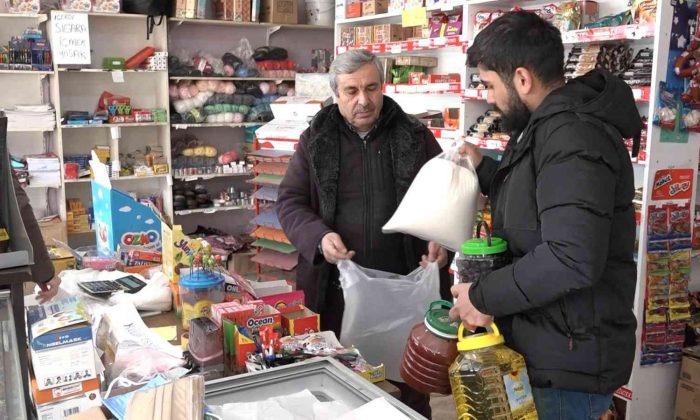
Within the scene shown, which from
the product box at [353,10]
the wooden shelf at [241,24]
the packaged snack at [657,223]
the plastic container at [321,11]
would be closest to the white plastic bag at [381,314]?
the packaged snack at [657,223]

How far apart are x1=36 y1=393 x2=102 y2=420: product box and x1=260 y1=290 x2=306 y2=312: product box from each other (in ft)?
2.13

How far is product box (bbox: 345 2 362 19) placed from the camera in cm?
512

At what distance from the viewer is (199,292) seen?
84.0 inches

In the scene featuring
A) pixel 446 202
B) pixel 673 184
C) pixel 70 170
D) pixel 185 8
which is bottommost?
pixel 70 170

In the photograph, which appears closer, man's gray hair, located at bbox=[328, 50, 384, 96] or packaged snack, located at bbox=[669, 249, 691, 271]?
man's gray hair, located at bbox=[328, 50, 384, 96]

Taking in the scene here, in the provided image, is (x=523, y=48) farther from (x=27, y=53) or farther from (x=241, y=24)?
(x=241, y=24)

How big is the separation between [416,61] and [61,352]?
3.76 m

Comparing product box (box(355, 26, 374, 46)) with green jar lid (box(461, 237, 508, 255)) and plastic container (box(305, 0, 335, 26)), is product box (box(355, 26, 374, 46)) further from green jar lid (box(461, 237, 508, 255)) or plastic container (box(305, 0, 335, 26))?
green jar lid (box(461, 237, 508, 255))

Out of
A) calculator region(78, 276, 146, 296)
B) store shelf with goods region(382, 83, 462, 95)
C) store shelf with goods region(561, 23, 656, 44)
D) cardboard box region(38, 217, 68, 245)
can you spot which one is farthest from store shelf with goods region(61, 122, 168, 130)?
store shelf with goods region(561, 23, 656, 44)

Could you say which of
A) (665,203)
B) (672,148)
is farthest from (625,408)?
(672,148)

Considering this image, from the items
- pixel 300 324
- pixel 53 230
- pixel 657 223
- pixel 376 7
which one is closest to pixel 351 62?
pixel 300 324

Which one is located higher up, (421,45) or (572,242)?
(421,45)

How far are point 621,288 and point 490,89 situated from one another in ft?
1.94

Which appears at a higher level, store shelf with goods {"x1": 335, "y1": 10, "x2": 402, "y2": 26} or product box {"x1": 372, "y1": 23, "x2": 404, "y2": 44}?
store shelf with goods {"x1": 335, "y1": 10, "x2": 402, "y2": 26}
